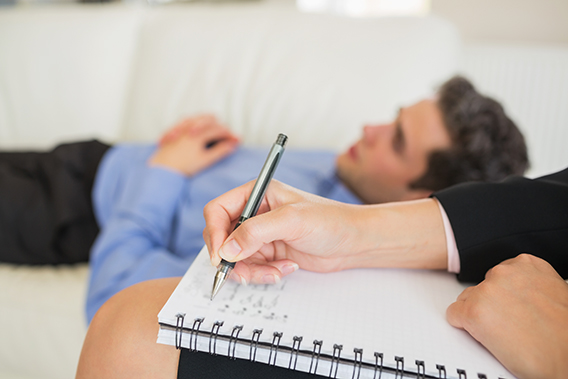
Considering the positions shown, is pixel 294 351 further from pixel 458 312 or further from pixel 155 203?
pixel 155 203

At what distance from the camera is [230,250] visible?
395 millimetres

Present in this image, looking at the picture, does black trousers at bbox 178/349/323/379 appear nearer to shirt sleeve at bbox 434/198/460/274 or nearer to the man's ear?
shirt sleeve at bbox 434/198/460/274

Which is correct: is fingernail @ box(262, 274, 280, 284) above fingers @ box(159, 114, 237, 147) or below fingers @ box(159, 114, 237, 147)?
above

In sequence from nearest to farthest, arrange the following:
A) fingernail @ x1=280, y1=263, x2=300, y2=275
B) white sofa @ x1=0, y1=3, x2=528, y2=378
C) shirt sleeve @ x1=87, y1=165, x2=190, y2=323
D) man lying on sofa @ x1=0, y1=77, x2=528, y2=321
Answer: fingernail @ x1=280, y1=263, x2=300, y2=275, shirt sleeve @ x1=87, y1=165, x2=190, y2=323, man lying on sofa @ x1=0, y1=77, x2=528, y2=321, white sofa @ x1=0, y1=3, x2=528, y2=378

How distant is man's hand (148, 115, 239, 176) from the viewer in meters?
1.06

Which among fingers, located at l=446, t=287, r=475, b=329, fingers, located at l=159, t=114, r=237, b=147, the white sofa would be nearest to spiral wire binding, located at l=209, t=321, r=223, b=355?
fingers, located at l=446, t=287, r=475, b=329

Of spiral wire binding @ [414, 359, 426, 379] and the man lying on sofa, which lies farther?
the man lying on sofa

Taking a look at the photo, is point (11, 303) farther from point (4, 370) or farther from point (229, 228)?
point (229, 228)

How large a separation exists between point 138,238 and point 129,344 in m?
0.45

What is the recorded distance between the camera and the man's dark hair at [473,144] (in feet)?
3.32

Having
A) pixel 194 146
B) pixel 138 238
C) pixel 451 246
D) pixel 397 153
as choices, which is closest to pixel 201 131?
pixel 194 146

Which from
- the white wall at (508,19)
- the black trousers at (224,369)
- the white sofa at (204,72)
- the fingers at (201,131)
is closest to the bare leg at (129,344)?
the black trousers at (224,369)

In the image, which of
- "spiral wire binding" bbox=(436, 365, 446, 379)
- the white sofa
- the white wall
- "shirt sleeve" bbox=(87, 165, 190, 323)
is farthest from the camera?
the white wall

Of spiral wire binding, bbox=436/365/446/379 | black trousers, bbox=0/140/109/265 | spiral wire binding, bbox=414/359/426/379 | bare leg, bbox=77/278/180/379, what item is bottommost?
black trousers, bbox=0/140/109/265
